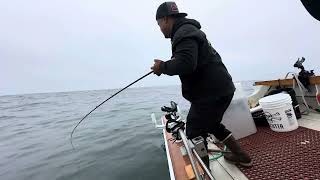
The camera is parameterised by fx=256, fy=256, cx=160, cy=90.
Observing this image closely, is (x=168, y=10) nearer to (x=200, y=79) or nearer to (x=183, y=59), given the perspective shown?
(x=183, y=59)

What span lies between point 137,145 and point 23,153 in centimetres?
377

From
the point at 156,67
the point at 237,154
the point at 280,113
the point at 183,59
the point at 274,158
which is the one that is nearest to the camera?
the point at 183,59

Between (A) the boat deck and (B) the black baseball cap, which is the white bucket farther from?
(B) the black baseball cap

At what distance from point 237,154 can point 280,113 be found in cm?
125

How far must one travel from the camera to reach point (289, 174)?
2.44 meters

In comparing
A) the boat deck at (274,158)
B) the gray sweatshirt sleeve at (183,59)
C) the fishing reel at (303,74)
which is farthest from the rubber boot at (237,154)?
the fishing reel at (303,74)

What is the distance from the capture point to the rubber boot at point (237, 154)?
8.80 ft

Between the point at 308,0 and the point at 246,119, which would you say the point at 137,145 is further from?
the point at 308,0

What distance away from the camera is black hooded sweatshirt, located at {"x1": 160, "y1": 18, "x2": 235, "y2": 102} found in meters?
2.12

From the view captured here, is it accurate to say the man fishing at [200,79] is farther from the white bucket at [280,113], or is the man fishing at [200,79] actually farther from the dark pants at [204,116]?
the white bucket at [280,113]

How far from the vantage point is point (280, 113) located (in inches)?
141

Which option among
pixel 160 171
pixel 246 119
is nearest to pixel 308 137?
pixel 246 119

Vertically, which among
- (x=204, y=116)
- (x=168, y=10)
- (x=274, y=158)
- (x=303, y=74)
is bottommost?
(x=274, y=158)

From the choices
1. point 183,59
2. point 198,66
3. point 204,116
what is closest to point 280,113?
point 204,116
